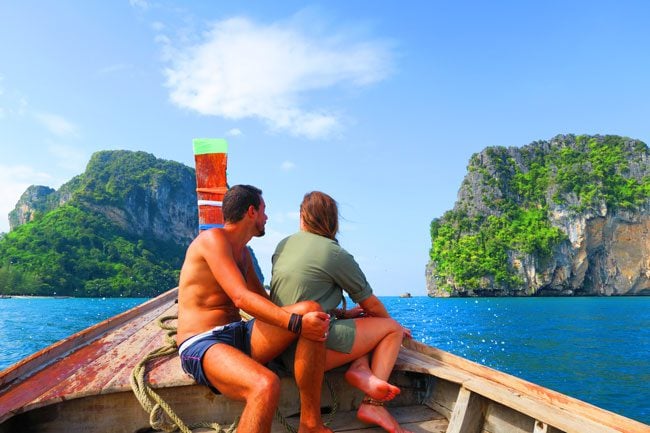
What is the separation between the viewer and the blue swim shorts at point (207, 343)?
2055mm

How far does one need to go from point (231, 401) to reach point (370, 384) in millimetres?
770

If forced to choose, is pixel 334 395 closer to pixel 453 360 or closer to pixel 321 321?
pixel 321 321

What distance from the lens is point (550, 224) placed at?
2692 inches

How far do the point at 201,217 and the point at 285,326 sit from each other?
10.1 ft

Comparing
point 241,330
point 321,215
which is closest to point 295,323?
point 241,330

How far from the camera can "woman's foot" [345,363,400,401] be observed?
2.13 meters

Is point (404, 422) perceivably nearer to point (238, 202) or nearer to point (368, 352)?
point (368, 352)

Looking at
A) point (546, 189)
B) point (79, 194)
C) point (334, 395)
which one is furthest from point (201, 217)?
point (79, 194)

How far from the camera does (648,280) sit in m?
61.4

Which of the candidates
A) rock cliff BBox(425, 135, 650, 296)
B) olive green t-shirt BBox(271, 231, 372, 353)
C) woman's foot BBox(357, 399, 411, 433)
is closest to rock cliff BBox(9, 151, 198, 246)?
rock cliff BBox(425, 135, 650, 296)

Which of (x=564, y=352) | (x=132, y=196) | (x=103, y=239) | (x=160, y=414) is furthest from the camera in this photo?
(x=132, y=196)

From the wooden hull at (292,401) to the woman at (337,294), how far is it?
0.21m

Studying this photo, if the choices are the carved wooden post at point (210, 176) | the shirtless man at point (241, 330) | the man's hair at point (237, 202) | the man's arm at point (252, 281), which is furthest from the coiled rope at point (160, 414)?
the carved wooden post at point (210, 176)

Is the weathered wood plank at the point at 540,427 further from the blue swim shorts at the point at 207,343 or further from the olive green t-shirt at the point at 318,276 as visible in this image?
the blue swim shorts at the point at 207,343
